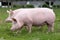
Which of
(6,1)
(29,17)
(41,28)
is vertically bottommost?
(6,1)

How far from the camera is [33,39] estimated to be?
977cm

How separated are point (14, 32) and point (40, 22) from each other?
4.49ft

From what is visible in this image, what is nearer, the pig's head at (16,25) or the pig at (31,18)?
the pig's head at (16,25)

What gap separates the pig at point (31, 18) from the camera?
11328 millimetres

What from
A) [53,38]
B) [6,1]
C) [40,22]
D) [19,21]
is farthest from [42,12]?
[6,1]

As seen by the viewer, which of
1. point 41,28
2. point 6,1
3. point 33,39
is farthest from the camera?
point 6,1

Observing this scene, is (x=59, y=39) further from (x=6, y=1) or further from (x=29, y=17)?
(x=6, y=1)

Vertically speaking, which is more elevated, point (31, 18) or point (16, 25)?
point (31, 18)

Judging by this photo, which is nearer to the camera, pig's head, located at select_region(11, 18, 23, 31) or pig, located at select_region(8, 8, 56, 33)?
pig's head, located at select_region(11, 18, 23, 31)

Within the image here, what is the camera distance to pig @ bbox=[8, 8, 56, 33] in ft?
37.2

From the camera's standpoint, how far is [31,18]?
11789 millimetres

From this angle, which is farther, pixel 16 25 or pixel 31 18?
pixel 31 18

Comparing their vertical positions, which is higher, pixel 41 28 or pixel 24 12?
pixel 24 12

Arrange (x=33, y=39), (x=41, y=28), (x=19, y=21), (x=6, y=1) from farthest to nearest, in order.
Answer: (x=6, y=1)
(x=41, y=28)
(x=19, y=21)
(x=33, y=39)
